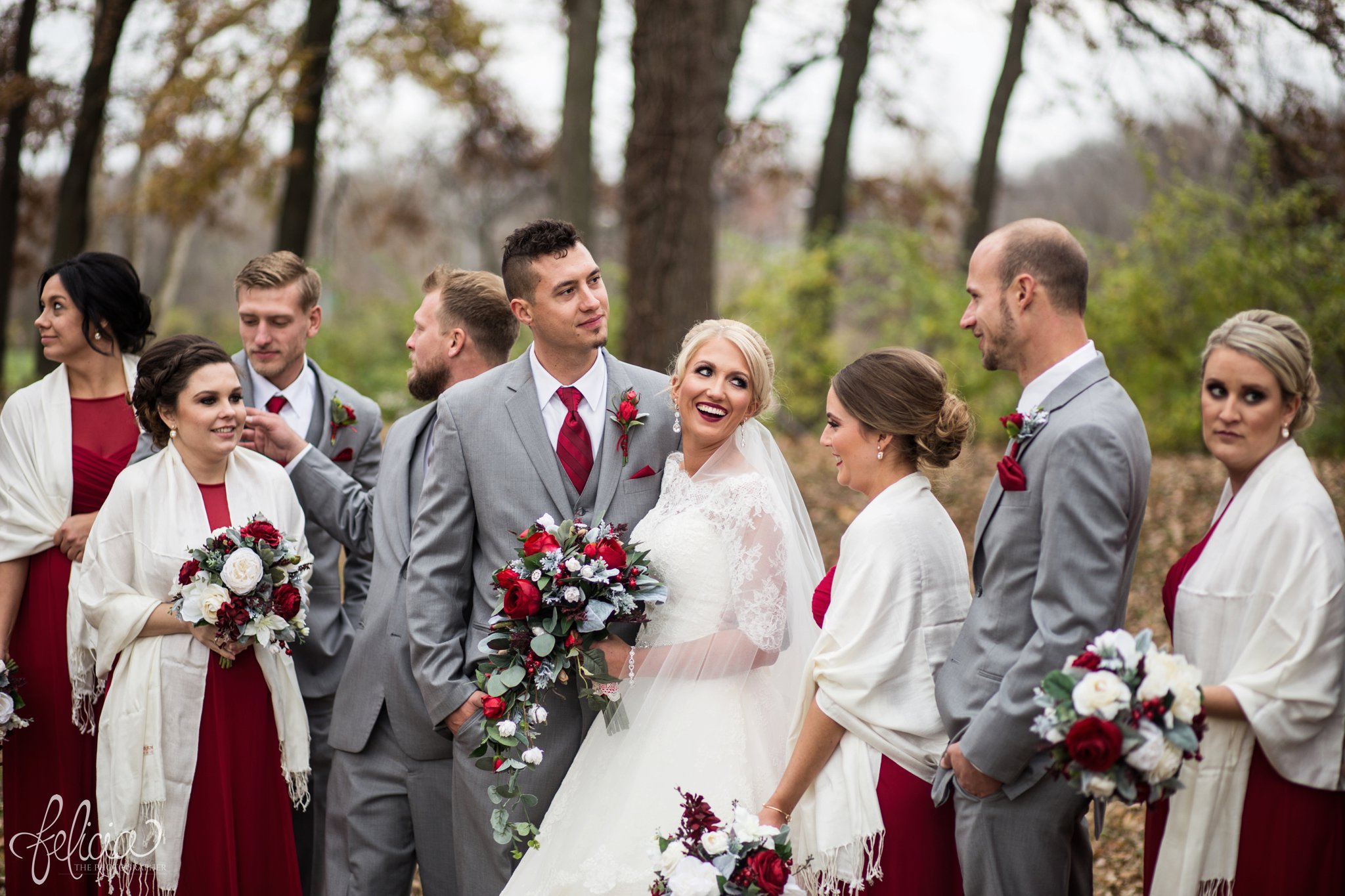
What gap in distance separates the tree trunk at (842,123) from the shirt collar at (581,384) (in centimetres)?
1228

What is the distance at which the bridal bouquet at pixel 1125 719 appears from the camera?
2.66m

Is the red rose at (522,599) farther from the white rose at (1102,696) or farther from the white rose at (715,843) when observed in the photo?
the white rose at (1102,696)

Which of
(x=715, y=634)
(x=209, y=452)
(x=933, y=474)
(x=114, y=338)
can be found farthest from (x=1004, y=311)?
(x=114, y=338)

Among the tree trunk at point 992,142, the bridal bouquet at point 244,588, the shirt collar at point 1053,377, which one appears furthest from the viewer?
the tree trunk at point 992,142

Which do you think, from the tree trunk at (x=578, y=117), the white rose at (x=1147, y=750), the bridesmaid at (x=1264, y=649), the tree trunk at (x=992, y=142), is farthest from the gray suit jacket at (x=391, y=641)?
the tree trunk at (x=992, y=142)

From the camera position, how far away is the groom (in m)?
3.83

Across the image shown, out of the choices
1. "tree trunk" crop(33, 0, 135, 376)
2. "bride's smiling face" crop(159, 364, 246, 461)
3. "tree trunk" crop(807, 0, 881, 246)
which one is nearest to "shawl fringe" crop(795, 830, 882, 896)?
"bride's smiling face" crop(159, 364, 246, 461)

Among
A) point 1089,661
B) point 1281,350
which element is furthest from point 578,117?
point 1089,661

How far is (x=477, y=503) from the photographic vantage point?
3.88 m

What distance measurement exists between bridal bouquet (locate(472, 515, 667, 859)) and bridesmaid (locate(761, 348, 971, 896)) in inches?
24.9

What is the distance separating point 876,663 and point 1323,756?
1171mm

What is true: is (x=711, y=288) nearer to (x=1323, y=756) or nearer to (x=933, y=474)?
(x=933, y=474)

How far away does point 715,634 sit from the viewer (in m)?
3.65

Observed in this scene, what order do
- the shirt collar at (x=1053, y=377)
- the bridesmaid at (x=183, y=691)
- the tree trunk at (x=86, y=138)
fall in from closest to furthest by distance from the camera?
the shirt collar at (x=1053, y=377), the bridesmaid at (x=183, y=691), the tree trunk at (x=86, y=138)
